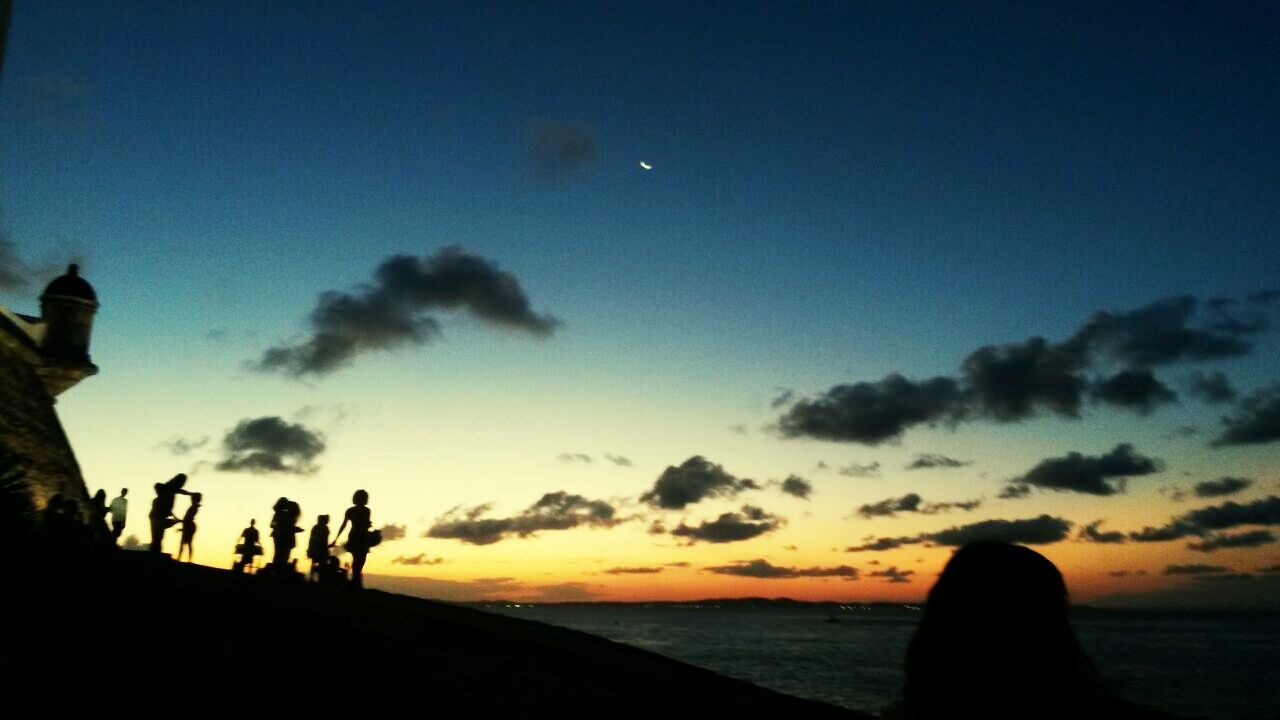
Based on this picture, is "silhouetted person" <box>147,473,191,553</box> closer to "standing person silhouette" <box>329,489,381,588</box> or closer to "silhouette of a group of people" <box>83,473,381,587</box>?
"silhouette of a group of people" <box>83,473,381,587</box>

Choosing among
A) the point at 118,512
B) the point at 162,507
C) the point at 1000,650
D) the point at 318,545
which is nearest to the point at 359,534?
the point at 318,545

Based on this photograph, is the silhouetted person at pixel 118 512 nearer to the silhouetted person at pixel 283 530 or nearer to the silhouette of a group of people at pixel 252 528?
the silhouette of a group of people at pixel 252 528

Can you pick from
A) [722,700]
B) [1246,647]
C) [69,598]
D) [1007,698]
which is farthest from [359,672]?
[1246,647]

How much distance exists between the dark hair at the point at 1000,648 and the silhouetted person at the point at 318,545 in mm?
20486

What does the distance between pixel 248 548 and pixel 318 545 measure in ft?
17.5

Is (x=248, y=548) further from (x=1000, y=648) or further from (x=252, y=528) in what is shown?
A: (x=1000, y=648)

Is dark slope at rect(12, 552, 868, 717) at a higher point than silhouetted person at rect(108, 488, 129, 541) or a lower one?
lower

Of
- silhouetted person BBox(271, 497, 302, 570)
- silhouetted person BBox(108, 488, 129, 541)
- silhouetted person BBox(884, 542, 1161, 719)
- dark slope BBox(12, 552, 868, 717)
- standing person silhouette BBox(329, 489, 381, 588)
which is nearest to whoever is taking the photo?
silhouetted person BBox(884, 542, 1161, 719)

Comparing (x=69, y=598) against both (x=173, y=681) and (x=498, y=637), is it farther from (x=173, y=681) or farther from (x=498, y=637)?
(x=498, y=637)

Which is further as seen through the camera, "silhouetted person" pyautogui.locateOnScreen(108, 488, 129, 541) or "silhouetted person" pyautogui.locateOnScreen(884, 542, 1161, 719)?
"silhouetted person" pyautogui.locateOnScreen(108, 488, 129, 541)

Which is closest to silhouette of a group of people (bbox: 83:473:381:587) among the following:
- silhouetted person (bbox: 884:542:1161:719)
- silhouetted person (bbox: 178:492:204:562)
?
silhouetted person (bbox: 178:492:204:562)

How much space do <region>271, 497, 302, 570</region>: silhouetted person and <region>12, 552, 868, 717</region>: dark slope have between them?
512 cm

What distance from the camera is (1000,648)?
7.57ft

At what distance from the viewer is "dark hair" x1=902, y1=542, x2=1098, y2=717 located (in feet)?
7.32
